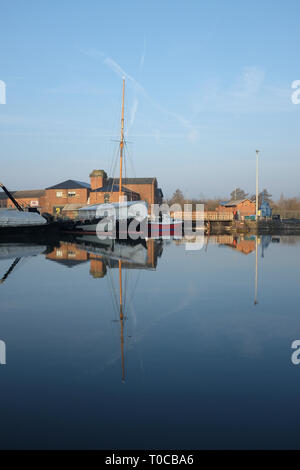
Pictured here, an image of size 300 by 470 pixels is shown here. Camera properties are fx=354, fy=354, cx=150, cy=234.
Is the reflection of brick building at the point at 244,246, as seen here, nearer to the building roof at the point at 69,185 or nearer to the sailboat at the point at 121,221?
the sailboat at the point at 121,221

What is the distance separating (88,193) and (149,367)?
75.9 metres

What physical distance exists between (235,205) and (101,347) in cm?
7487

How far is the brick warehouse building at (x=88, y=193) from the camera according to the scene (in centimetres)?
7550

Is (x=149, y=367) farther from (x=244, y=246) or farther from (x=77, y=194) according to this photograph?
(x=77, y=194)

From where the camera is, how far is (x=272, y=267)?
66.3 feet

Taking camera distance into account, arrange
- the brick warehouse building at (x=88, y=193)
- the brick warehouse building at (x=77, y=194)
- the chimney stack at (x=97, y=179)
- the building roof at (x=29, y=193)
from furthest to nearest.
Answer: the building roof at (x=29, y=193), the chimney stack at (x=97, y=179), the brick warehouse building at (x=77, y=194), the brick warehouse building at (x=88, y=193)

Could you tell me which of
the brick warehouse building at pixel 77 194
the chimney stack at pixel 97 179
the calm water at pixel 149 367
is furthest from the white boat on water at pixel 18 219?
the chimney stack at pixel 97 179

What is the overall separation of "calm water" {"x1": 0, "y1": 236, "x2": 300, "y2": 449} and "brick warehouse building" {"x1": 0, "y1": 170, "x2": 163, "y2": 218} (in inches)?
2351

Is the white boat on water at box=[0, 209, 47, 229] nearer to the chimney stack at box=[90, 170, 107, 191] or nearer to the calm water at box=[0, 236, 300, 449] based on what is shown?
the calm water at box=[0, 236, 300, 449]

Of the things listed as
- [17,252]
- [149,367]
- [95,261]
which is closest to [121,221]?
[17,252]

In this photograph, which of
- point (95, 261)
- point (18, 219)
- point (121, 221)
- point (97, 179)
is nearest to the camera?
point (95, 261)

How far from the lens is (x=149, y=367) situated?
670 centimetres

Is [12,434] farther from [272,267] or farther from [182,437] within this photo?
[272,267]

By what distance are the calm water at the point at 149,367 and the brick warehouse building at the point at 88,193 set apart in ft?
196
